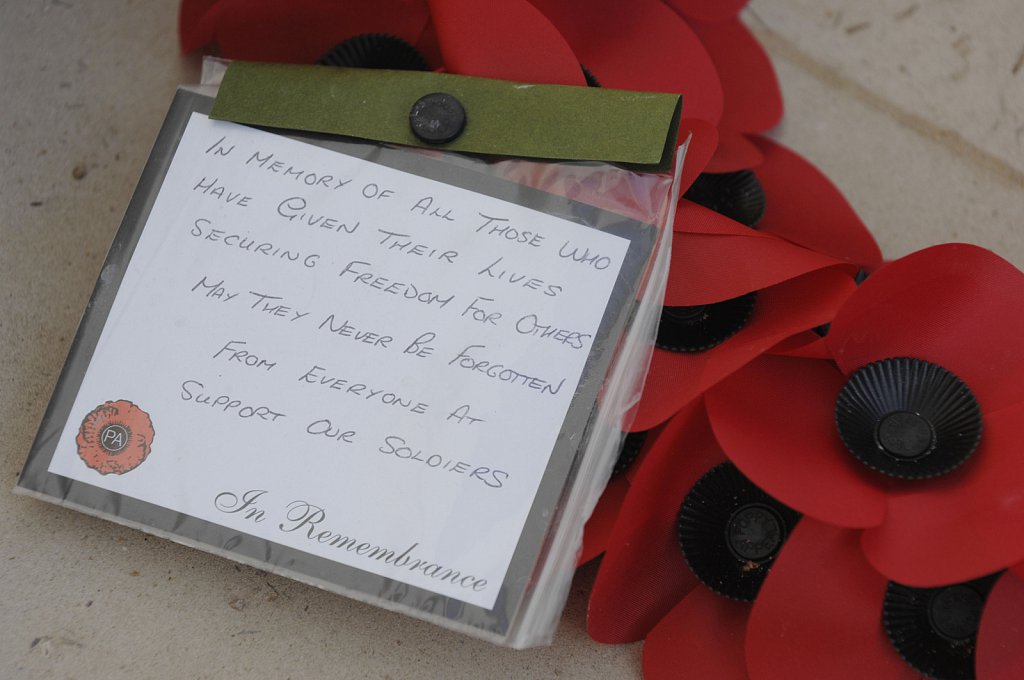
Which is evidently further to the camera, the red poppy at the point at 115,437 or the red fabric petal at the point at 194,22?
the red fabric petal at the point at 194,22

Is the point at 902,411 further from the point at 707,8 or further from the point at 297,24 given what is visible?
the point at 297,24

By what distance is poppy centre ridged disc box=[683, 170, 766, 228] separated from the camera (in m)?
0.75

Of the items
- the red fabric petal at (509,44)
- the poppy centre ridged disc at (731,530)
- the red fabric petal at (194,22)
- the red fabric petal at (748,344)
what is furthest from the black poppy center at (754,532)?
the red fabric petal at (194,22)

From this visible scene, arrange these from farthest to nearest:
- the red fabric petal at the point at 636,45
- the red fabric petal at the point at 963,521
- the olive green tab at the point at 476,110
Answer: the red fabric petal at the point at 636,45 → the olive green tab at the point at 476,110 → the red fabric petal at the point at 963,521

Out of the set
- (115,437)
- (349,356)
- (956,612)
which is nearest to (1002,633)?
(956,612)

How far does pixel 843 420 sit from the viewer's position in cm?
63

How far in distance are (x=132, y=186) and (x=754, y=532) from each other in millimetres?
608

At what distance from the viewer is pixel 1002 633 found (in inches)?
22.8

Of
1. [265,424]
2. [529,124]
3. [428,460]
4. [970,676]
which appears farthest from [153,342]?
[970,676]

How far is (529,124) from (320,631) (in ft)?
1.40

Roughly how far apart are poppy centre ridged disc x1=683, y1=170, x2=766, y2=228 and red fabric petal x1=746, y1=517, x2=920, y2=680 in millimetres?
282

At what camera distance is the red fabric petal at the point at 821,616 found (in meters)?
0.60

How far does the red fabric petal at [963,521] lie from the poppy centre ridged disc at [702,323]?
17cm

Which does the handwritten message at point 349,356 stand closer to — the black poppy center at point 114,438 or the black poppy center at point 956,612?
the black poppy center at point 114,438
